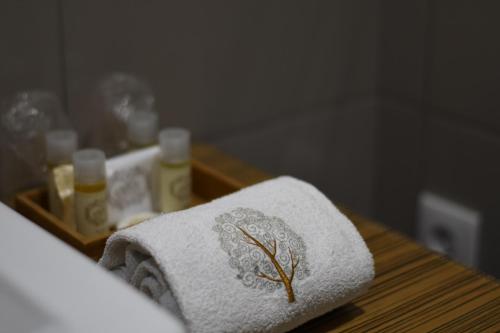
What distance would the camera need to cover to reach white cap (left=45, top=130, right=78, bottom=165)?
86cm

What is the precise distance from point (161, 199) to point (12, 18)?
249 millimetres

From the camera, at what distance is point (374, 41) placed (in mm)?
1264

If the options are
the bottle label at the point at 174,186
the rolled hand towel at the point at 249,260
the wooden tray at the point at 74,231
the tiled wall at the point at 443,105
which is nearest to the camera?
the rolled hand towel at the point at 249,260

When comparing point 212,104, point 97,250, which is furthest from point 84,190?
point 212,104

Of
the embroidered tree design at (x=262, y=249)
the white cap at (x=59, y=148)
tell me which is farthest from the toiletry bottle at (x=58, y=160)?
the embroidered tree design at (x=262, y=249)

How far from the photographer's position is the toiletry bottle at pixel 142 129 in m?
Result: 0.92

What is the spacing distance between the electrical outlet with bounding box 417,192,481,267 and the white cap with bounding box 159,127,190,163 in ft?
1.73

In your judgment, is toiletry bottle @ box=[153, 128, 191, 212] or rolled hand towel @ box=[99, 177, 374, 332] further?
toiletry bottle @ box=[153, 128, 191, 212]

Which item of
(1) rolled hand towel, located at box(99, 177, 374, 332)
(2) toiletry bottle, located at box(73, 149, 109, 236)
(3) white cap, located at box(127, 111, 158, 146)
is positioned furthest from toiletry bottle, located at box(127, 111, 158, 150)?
(1) rolled hand towel, located at box(99, 177, 374, 332)

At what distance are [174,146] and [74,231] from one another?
0.47 feet

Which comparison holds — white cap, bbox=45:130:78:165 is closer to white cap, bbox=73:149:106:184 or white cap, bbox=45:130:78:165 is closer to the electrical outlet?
white cap, bbox=73:149:106:184

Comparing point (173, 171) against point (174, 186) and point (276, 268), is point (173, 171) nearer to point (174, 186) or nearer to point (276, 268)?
point (174, 186)

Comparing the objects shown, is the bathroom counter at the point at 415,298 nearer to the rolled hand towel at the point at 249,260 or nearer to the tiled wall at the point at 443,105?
the rolled hand towel at the point at 249,260

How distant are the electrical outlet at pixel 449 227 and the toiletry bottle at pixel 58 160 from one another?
2.04 feet
